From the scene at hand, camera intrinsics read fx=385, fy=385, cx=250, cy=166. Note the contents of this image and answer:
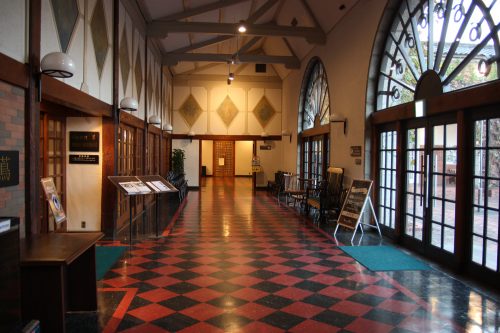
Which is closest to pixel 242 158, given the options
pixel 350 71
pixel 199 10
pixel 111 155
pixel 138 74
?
pixel 199 10

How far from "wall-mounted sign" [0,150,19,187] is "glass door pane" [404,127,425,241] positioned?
15.4 ft

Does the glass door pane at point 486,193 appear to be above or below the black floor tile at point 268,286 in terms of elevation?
above

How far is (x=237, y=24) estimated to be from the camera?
27.7ft

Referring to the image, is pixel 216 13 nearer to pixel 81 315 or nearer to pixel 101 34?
pixel 101 34

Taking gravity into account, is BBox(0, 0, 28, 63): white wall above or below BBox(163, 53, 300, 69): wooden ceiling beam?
below

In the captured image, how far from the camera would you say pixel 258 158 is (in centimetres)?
1468

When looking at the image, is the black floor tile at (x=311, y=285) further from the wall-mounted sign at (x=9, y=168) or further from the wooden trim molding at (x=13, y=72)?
the wooden trim molding at (x=13, y=72)

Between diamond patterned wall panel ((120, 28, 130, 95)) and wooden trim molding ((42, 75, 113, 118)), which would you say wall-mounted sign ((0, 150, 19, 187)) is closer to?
wooden trim molding ((42, 75, 113, 118))

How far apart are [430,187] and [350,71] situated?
128 inches

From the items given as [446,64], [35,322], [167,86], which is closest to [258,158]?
[167,86]

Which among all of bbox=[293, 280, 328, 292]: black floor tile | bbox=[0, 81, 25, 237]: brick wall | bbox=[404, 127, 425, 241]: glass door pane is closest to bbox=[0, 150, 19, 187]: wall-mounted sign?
bbox=[0, 81, 25, 237]: brick wall

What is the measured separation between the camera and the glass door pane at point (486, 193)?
3.91 m

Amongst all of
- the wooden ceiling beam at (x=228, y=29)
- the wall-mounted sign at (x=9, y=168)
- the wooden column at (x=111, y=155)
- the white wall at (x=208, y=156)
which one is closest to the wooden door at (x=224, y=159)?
the white wall at (x=208, y=156)

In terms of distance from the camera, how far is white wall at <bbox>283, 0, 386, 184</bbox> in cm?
670
